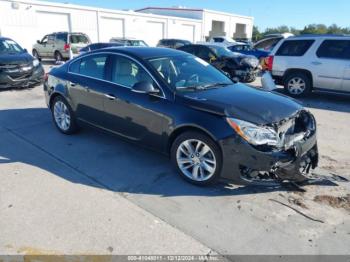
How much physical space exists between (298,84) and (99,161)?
6.96 metres

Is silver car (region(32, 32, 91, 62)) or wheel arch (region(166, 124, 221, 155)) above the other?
silver car (region(32, 32, 91, 62))

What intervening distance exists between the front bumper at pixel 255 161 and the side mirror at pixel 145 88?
1132 mm

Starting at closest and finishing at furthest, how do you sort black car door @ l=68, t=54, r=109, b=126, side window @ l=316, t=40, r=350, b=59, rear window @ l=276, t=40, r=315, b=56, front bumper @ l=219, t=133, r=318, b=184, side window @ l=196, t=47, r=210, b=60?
1. front bumper @ l=219, t=133, r=318, b=184
2. black car door @ l=68, t=54, r=109, b=126
3. side window @ l=316, t=40, r=350, b=59
4. rear window @ l=276, t=40, r=315, b=56
5. side window @ l=196, t=47, r=210, b=60

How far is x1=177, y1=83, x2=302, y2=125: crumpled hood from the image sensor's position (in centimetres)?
358

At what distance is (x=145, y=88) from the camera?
13.1 feet

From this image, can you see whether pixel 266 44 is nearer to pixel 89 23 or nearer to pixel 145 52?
pixel 89 23

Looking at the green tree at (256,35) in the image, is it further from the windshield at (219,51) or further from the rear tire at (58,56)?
the windshield at (219,51)

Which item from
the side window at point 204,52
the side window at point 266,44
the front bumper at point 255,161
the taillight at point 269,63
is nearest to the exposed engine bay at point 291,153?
the front bumper at point 255,161

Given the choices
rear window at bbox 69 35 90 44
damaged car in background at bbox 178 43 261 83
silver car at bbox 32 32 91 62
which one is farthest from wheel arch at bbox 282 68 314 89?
rear window at bbox 69 35 90 44

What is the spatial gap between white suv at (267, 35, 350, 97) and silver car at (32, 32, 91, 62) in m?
11.4

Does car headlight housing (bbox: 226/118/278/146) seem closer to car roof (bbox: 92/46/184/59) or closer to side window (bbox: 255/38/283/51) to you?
car roof (bbox: 92/46/184/59)

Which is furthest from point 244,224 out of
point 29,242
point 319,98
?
point 319,98

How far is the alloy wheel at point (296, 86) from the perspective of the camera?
927 centimetres

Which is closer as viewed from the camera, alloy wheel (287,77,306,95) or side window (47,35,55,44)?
alloy wheel (287,77,306,95)
